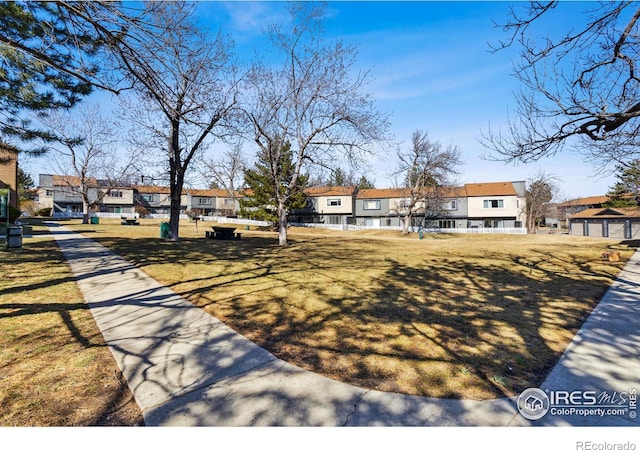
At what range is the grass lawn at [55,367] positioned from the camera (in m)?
2.64

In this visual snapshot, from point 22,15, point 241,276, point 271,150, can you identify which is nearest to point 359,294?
point 241,276

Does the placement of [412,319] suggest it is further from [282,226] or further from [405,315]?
[282,226]

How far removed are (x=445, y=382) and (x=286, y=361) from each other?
180 centimetres

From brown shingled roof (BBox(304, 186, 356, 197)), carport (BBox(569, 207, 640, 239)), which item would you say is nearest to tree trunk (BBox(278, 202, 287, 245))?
brown shingled roof (BBox(304, 186, 356, 197))

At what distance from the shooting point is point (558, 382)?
335cm

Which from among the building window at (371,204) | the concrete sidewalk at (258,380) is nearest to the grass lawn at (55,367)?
the concrete sidewalk at (258,380)

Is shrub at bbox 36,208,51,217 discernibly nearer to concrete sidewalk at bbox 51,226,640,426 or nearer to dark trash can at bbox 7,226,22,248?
dark trash can at bbox 7,226,22,248

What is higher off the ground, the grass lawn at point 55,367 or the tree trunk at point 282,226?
the tree trunk at point 282,226

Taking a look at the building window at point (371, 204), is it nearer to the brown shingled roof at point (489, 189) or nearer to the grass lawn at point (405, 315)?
the brown shingled roof at point (489, 189)

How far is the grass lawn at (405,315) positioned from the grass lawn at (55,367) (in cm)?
173

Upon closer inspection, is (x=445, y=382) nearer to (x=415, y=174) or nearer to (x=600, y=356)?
(x=600, y=356)

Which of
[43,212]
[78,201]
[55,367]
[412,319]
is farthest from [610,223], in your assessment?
[78,201]

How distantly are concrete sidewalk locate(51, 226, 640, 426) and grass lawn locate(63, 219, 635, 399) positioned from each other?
0.23m

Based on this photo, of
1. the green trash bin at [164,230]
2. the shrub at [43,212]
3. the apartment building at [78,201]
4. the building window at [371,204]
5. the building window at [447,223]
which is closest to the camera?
the green trash bin at [164,230]
